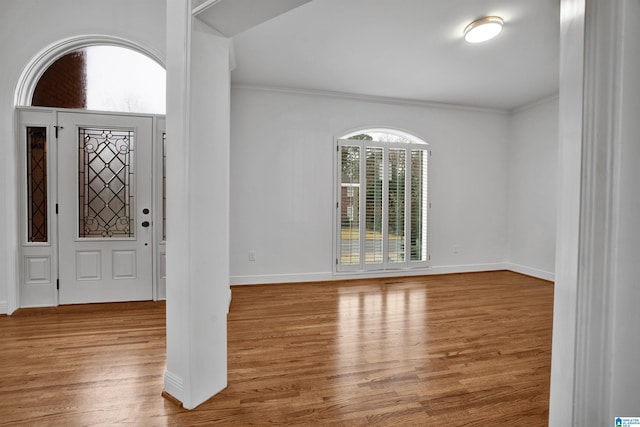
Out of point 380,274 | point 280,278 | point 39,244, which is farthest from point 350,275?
point 39,244

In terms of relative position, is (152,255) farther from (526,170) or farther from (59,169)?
(526,170)

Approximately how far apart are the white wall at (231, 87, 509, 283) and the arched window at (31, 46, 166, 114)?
1.08 metres

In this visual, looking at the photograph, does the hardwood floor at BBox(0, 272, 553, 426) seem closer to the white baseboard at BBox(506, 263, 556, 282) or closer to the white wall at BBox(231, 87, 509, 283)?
the white wall at BBox(231, 87, 509, 283)

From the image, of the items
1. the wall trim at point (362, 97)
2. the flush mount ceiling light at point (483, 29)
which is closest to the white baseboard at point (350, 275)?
the wall trim at point (362, 97)

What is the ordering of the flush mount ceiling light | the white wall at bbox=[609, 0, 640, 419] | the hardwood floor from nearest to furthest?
the white wall at bbox=[609, 0, 640, 419]
the hardwood floor
the flush mount ceiling light

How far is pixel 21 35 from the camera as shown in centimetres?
333

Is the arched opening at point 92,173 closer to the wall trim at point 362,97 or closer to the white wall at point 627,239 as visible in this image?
the wall trim at point 362,97

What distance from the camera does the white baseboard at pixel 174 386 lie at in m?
1.81

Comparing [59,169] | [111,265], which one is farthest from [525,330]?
[59,169]

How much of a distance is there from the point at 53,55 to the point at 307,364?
4.31 m

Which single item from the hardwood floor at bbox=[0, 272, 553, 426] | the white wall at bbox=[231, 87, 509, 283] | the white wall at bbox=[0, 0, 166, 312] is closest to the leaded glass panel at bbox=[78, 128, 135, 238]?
the white wall at bbox=[0, 0, 166, 312]

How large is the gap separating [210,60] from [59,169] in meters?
2.87

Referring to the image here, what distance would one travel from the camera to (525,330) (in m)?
2.92

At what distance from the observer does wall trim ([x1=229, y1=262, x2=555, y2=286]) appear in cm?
453
